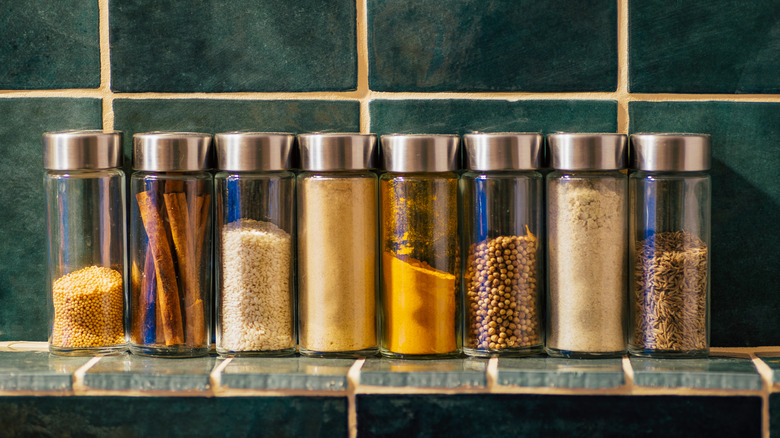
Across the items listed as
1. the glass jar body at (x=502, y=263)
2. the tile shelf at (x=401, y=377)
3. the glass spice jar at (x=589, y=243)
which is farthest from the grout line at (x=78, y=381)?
the glass spice jar at (x=589, y=243)

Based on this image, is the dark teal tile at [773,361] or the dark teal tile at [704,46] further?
the dark teal tile at [704,46]

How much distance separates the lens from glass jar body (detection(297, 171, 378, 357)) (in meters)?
1.04

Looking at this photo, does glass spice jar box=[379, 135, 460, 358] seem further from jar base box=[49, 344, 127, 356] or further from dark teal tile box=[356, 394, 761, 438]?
jar base box=[49, 344, 127, 356]

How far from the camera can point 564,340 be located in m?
1.04

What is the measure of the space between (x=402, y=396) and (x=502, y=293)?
0.18 metres

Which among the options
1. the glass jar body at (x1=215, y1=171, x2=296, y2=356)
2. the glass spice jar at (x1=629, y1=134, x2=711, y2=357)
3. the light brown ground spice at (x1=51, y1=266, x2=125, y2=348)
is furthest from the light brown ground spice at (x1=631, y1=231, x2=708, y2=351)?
the light brown ground spice at (x1=51, y1=266, x2=125, y2=348)

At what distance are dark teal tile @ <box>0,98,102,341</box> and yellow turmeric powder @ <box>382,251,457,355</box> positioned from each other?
50 centimetres

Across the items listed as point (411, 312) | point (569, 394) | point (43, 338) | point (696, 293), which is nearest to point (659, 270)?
point (696, 293)

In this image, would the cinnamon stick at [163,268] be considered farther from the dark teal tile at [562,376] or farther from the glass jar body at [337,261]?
the dark teal tile at [562,376]

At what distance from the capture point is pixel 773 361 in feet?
3.47

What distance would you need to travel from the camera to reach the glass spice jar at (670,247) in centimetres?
103

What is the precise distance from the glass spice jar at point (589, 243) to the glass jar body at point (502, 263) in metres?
0.03

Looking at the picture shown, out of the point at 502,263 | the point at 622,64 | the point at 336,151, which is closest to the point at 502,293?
the point at 502,263

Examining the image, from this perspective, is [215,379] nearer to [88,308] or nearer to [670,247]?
[88,308]
